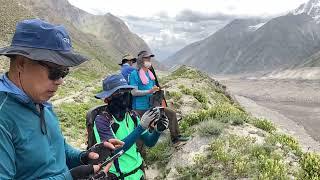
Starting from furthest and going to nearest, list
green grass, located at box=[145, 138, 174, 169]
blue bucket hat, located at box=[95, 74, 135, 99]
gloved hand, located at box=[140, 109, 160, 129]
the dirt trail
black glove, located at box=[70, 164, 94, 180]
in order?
the dirt trail
green grass, located at box=[145, 138, 174, 169]
blue bucket hat, located at box=[95, 74, 135, 99]
gloved hand, located at box=[140, 109, 160, 129]
black glove, located at box=[70, 164, 94, 180]

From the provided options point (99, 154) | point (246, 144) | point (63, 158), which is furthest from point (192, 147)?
point (63, 158)

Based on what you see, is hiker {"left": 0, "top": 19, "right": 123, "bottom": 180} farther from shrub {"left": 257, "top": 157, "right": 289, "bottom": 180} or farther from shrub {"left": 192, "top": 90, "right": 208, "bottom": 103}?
shrub {"left": 192, "top": 90, "right": 208, "bottom": 103}

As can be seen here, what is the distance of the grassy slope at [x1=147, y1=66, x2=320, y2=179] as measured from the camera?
10695 mm

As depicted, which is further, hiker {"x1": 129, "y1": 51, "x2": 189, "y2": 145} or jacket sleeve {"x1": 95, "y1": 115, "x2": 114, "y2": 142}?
hiker {"x1": 129, "y1": 51, "x2": 189, "y2": 145}

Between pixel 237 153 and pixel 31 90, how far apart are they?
8.73 meters

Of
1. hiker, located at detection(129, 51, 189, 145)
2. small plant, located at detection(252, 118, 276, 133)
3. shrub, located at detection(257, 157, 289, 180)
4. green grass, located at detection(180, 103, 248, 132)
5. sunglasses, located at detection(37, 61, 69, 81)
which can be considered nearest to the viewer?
sunglasses, located at detection(37, 61, 69, 81)

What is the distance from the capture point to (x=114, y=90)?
22.5ft

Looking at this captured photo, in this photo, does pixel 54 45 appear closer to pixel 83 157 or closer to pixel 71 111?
pixel 83 157

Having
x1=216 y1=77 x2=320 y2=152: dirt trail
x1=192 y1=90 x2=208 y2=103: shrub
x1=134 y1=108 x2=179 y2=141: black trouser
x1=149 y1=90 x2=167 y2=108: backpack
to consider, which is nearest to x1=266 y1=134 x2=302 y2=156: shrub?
x1=134 y1=108 x2=179 y2=141: black trouser

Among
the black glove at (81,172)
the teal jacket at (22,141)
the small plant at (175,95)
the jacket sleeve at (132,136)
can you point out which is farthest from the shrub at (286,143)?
the small plant at (175,95)

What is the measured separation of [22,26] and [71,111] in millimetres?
17978

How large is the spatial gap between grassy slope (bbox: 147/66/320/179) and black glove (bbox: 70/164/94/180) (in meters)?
6.46

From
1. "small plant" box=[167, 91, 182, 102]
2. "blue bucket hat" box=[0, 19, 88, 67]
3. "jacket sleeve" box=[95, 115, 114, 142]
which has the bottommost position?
"small plant" box=[167, 91, 182, 102]

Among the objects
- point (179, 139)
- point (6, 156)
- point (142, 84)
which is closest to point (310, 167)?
point (179, 139)
